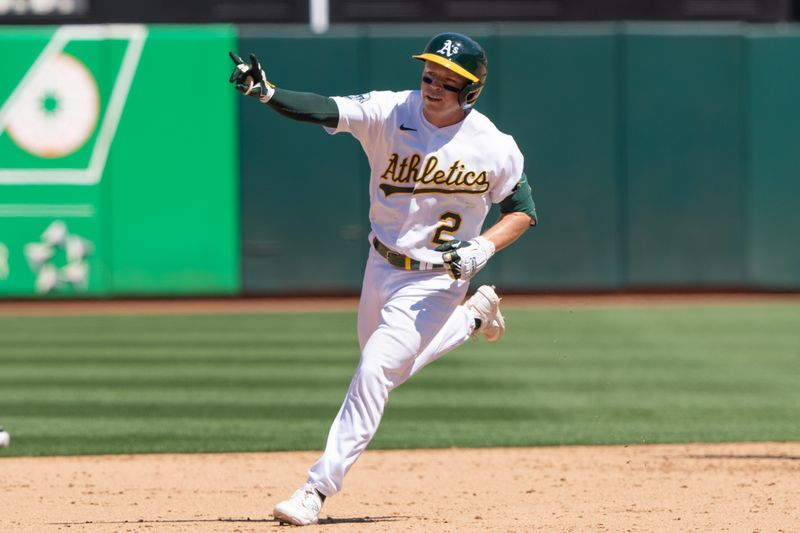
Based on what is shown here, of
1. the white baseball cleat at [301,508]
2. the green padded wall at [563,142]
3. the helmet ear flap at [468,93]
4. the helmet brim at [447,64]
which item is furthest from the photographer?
the green padded wall at [563,142]

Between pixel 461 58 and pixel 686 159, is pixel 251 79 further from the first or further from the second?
pixel 686 159

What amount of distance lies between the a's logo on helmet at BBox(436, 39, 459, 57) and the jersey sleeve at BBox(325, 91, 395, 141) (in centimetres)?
32

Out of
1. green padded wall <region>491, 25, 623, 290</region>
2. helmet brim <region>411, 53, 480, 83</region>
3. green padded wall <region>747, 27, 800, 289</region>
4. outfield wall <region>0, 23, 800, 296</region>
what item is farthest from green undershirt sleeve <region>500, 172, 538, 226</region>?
green padded wall <region>747, 27, 800, 289</region>

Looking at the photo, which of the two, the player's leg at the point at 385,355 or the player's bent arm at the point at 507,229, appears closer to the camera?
the player's leg at the point at 385,355

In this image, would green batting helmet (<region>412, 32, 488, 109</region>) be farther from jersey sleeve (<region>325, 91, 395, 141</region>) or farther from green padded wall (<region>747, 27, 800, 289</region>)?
green padded wall (<region>747, 27, 800, 289</region>)

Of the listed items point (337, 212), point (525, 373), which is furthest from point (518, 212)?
point (337, 212)

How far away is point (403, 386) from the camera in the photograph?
993 cm

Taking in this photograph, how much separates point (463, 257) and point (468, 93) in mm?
654

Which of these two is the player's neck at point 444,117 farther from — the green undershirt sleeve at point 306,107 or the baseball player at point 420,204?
the green undershirt sleeve at point 306,107

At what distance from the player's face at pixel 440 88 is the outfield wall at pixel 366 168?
9.34 m

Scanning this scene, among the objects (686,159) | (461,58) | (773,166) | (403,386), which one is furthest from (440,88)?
(773,166)

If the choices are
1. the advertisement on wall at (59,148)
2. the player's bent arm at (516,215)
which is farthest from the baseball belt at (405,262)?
the advertisement on wall at (59,148)

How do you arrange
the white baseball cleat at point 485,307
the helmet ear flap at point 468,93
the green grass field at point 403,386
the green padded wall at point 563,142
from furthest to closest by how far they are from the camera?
the green padded wall at point 563,142 → the green grass field at point 403,386 → the white baseball cleat at point 485,307 → the helmet ear flap at point 468,93

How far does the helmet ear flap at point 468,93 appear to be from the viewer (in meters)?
5.54
